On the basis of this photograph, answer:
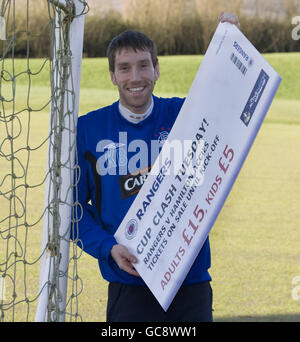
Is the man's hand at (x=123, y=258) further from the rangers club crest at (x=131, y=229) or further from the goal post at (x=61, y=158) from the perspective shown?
the goal post at (x=61, y=158)

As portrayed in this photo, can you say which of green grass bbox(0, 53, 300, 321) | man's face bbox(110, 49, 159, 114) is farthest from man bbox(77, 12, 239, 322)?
green grass bbox(0, 53, 300, 321)

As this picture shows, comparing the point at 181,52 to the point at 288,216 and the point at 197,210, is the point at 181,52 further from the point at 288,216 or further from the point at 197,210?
the point at 197,210

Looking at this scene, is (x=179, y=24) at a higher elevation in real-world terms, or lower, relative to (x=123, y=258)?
higher

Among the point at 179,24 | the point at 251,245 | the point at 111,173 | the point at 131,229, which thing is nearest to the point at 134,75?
the point at 111,173

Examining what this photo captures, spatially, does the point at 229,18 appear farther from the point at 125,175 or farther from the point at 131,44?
the point at 125,175

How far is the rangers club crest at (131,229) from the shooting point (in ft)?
7.01

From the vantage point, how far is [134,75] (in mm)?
2123

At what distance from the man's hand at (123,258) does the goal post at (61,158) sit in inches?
→ 7.6

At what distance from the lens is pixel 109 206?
2152mm

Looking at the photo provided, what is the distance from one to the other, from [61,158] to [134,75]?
39 centimetres

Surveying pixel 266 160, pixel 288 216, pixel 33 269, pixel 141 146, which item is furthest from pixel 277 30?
pixel 141 146

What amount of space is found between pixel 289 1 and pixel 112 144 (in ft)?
115

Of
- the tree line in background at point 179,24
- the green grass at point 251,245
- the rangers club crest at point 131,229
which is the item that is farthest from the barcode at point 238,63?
the tree line in background at point 179,24

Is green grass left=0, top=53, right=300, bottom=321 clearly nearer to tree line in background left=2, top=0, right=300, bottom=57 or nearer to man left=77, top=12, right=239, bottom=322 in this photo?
man left=77, top=12, right=239, bottom=322
